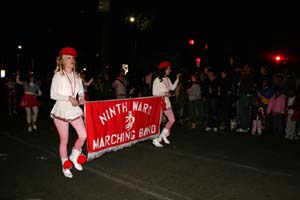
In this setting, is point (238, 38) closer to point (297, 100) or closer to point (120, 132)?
point (297, 100)

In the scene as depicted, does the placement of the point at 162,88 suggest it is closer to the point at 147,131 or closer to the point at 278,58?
the point at 147,131

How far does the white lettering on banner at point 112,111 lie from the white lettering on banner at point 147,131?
88 centimetres

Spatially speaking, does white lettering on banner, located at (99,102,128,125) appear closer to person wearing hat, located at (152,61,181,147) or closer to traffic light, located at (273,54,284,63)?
person wearing hat, located at (152,61,181,147)

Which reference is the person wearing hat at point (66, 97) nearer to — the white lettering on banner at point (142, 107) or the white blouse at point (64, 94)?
the white blouse at point (64, 94)

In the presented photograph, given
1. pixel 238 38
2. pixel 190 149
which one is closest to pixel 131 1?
pixel 238 38

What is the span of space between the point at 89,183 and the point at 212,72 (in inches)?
292

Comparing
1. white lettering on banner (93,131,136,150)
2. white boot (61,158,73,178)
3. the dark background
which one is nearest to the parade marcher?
white lettering on banner (93,131,136,150)

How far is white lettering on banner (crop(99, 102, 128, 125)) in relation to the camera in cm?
719

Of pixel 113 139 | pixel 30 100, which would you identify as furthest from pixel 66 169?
pixel 30 100

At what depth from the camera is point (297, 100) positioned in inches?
412

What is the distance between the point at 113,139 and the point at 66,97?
1.88 meters

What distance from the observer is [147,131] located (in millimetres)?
8758

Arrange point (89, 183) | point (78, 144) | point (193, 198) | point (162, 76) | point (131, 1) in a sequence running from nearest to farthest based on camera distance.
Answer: point (193, 198) → point (89, 183) → point (78, 144) → point (162, 76) → point (131, 1)

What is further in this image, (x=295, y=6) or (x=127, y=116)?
(x=295, y=6)
